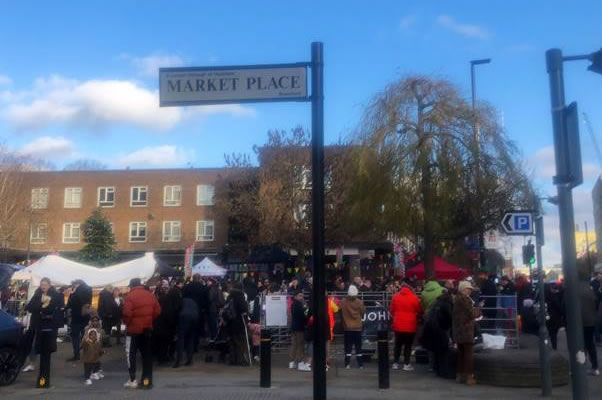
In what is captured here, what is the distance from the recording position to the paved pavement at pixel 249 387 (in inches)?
423

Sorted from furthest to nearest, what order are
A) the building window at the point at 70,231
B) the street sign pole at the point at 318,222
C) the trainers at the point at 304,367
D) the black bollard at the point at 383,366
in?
the building window at the point at 70,231 < the trainers at the point at 304,367 < the black bollard at the point at 383,366 < the street sign pole at the point at 318,222

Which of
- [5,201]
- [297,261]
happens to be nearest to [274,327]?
[297,261]

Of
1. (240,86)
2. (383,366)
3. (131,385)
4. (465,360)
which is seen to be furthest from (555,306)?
(240,86)

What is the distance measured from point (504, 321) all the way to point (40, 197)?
146 feet

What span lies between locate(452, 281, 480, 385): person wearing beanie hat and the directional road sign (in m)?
1.59

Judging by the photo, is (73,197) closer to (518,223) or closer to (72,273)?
(72,273)

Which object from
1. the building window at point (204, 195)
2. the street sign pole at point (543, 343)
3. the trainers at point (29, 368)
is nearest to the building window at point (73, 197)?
the building window at point (204, 195)

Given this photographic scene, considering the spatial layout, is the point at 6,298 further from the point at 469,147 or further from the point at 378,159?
the point at 469,147

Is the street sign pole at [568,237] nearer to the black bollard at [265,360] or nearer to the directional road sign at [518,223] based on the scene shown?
the directional road sign at [518,223]

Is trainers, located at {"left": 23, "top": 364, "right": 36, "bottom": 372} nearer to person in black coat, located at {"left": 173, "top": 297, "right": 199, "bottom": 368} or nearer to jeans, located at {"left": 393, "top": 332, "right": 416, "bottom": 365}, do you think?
person in black coat, located at {"left": 173, "top": 297, "right": 199, "bottom": 368}

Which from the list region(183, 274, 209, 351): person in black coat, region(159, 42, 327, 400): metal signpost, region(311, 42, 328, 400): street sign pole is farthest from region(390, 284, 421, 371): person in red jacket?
region(159, 42, 327, 400): metal signpost

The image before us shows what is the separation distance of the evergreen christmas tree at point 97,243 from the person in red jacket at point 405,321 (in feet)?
114

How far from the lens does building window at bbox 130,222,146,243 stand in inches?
2009

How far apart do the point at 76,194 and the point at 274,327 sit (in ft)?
130
